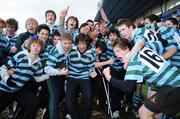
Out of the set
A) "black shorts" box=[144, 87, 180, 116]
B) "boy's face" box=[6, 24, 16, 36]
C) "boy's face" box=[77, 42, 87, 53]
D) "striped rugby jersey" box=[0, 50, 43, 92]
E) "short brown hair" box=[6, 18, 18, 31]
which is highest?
"short brown hair" box=[6, 18, 18, 31]

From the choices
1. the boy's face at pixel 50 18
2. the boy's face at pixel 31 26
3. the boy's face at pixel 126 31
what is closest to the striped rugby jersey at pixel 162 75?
the boy's face at pixel 126 31

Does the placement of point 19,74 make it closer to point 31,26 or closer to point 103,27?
point 31,26

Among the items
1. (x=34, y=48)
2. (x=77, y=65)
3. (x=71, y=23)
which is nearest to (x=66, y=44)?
(x=77, y=65)

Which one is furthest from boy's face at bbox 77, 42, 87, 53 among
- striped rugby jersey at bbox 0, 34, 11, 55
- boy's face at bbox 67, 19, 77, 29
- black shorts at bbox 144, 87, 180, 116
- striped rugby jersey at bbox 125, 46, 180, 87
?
black shorts at bbox 144, 87, 180, 116

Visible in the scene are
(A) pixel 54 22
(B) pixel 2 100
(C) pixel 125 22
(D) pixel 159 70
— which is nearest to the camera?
(D) pixel 159 70

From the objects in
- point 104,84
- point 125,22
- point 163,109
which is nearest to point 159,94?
point 163,109

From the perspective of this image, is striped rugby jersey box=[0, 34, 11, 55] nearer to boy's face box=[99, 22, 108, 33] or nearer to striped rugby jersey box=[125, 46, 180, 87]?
boy's face box=[99, 22, 108, 33]

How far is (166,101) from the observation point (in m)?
4.48

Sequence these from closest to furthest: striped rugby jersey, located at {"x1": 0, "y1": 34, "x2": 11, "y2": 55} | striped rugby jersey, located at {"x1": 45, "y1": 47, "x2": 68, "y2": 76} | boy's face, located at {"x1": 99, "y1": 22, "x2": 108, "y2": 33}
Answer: striped rugby jersey, located at {"x1": 45, "y1": 47, "x2": 68, "y2": 76} → striped rugby jersey, located at {"x1": 0, "y1": 34, "x2": 11, "y2": 55} → boy's face, located at {"x1": 99, "y1": 22, "x2": 108, "y2": 33}

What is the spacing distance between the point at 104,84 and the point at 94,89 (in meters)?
0.36

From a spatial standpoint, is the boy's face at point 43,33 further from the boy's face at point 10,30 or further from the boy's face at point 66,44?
the boy's face at point 10,30

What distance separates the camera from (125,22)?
562cm

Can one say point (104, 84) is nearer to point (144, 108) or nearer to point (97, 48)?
point (97, 48)

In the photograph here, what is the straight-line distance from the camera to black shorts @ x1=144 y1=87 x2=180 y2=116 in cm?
446
